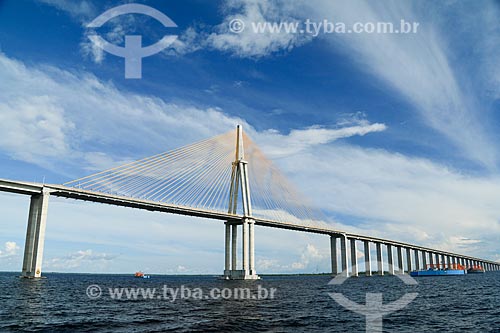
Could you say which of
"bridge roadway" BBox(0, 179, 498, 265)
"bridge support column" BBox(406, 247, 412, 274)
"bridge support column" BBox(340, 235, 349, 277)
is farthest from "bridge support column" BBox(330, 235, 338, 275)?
"bridge support column" BBox(406, 247, 412, 274)

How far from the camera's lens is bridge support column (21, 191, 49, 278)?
6072 centimetres

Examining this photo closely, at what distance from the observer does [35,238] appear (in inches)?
2409

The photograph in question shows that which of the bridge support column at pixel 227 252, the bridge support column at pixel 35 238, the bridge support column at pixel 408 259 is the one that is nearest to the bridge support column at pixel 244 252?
the bridge support column at pixel 227 252

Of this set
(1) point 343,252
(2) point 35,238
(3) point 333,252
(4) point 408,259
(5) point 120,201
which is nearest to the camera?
(2) point 35,238

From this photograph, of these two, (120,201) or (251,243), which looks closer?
(120,201)

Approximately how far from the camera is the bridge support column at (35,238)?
60.7 m

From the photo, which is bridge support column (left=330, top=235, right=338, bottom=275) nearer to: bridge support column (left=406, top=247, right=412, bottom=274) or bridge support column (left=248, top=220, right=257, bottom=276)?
bridge support column (left=248, top=220, right=257, bottom=276)

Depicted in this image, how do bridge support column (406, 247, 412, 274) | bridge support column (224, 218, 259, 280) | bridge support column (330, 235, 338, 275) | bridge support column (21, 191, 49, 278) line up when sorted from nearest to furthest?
1. bridge support column (21, 191, 49, 278)
2. bridge support column (224, 218, 259, 280)
3. bridge support column (330, 235, 338, 275)
4. bridge support column (406, 247, 412, 274)

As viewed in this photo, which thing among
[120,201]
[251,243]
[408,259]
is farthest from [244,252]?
[408,259]

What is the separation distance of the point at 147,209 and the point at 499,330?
67.4 metres

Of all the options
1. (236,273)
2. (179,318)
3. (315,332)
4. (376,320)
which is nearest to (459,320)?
(376,320)

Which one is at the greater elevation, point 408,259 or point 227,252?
point 227,252

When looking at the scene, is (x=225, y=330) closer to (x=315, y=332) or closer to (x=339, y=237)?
(x=315, y=332)

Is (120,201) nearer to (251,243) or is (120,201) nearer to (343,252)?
(251,243)
